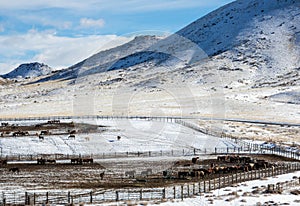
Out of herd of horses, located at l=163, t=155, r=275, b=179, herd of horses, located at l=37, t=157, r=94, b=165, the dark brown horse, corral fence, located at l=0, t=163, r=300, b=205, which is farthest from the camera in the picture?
herd of horses, located at l=37, t=157, r=94, b=165

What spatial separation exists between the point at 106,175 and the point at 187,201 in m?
11.8

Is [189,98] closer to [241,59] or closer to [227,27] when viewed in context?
[241,59]

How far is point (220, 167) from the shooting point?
157ft

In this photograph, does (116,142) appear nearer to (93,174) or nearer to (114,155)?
(114,155)

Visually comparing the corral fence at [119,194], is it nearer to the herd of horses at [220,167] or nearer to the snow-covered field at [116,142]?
the herd of horses at [220,167]

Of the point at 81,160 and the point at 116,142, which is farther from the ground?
the point at 116,142

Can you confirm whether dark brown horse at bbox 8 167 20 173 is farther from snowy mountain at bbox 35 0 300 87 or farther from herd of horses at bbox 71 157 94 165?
snowy mountain at bbox 35 0 300 87

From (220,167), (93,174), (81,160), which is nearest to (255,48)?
(81,160)

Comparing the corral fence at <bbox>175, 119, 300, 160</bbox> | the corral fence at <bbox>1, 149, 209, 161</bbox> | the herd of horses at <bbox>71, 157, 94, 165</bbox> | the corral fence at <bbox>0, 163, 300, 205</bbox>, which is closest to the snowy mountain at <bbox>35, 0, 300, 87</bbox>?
the corral fence at <bbox>175, 119, 300, 160</bbox>

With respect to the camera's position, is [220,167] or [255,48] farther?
[255,48]

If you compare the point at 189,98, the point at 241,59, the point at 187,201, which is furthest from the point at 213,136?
the point at 241,59

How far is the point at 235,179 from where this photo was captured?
4306 cm

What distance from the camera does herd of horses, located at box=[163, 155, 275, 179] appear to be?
4481 cm

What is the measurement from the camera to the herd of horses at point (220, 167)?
4481 centimetres
